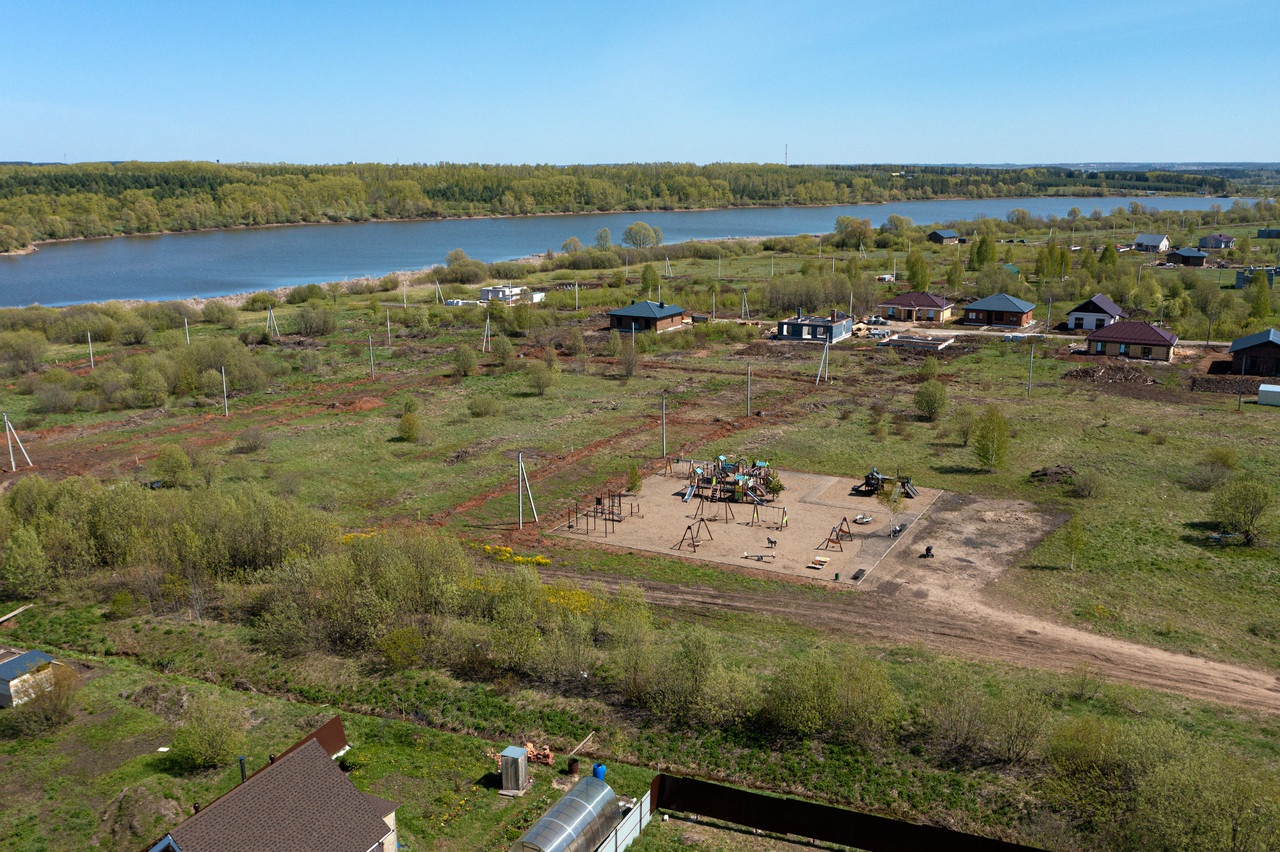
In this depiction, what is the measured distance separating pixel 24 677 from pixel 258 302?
227ft

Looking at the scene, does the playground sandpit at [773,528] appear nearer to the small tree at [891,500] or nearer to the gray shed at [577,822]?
the small tree at [891,500]

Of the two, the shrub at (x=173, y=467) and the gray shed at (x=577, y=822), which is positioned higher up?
the shrub at (x=173, y=467)

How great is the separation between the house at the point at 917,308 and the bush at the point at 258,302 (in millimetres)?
56462

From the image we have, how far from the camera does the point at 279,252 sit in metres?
133

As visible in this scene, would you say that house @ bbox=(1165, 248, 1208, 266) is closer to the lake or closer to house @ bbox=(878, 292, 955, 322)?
house @ bbox=(878, 292, 955, 322)

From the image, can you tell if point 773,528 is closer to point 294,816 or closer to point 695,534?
point 695,534

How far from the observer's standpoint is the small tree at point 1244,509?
25.9 metres

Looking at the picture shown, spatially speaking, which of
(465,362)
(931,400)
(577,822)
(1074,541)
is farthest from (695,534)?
(465,362)

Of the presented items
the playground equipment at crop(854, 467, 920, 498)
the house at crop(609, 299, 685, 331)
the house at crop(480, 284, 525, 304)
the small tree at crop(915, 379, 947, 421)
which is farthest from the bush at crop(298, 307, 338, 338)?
the playground equipment at crop(854, 467, 920, 498)

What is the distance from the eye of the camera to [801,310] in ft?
243

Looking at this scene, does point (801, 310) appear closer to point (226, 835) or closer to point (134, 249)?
point (226, 835)

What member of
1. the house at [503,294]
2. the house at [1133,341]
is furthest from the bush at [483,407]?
the house at [1133,341]

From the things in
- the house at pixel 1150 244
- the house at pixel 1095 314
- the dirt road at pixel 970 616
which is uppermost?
the house at pixel 1150 244

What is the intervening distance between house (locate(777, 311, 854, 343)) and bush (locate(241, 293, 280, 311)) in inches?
1896
